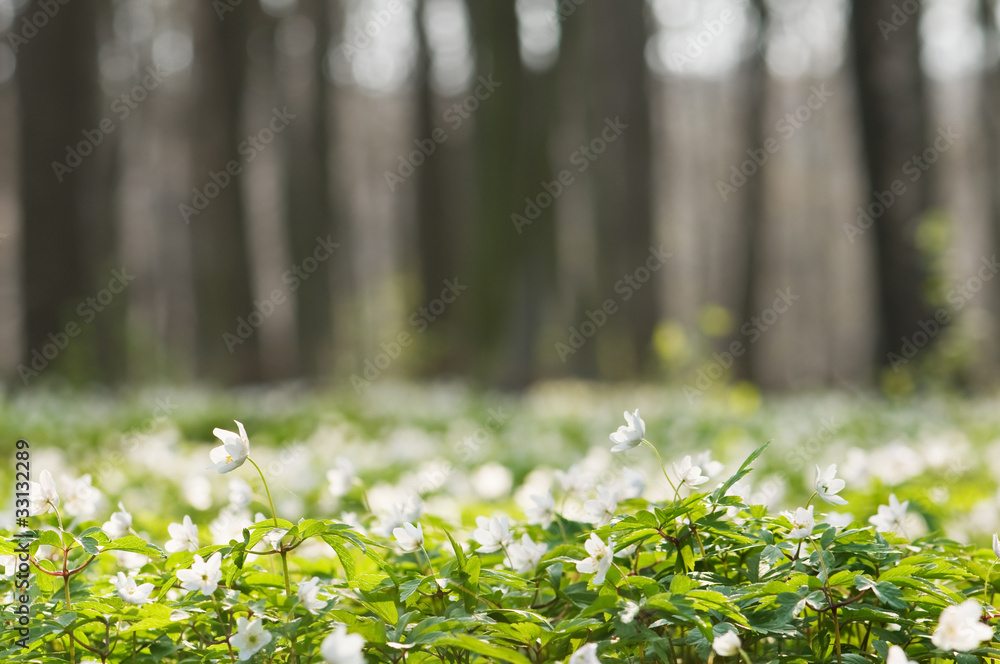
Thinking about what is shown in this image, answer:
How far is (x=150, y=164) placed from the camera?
2408 cm

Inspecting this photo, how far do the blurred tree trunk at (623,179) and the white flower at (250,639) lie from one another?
35.6 feet

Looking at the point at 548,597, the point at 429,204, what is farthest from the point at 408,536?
the point at 429,204

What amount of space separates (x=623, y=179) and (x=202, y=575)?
12.7 metres

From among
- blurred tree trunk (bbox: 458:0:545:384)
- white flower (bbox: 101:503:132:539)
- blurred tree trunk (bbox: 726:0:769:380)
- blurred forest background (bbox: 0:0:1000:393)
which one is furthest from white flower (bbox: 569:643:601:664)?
blurred tree trunk (bbox: 726:0:769:380)

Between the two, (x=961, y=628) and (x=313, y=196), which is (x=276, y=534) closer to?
(x=961, y=628)

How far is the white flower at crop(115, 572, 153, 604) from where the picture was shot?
158 cm

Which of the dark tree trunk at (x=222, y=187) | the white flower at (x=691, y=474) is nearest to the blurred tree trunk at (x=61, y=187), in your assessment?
the dark tree trunk at (x=222, y=187)

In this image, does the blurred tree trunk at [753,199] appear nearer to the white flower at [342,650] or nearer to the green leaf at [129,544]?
the green leaf at [129,544]

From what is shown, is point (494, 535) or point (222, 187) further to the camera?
point (222, 187)

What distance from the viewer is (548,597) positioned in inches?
73.7

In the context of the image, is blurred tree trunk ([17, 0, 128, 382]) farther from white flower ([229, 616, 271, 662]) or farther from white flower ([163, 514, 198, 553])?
white flower ([229, 616, 271, 662])

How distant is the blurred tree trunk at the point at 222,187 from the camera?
11211 millimetres

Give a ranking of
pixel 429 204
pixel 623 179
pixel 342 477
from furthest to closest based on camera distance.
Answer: pixel 429 204
pixel 623 179
pixel 342 477

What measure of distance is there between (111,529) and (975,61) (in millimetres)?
19811
